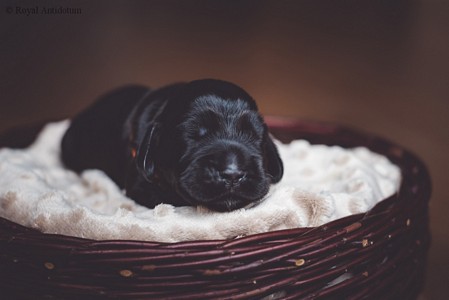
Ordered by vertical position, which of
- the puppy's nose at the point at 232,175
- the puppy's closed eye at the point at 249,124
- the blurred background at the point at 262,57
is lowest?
→ the blurred background at the point at 262,57

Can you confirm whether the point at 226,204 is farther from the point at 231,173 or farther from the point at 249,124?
the point at 249,124

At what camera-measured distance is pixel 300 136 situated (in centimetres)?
240

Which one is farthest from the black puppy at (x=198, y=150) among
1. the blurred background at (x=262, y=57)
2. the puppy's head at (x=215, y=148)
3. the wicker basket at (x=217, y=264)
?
the blurred background at (x=262, y=57)

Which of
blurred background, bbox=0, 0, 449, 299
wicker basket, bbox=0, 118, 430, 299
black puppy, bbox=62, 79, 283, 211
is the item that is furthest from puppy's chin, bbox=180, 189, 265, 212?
blurred background, bbox=0, 0, 449, 299

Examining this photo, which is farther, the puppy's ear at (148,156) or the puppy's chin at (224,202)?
the puppy's ear at (148,156)

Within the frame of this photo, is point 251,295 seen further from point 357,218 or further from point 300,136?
point 300,136

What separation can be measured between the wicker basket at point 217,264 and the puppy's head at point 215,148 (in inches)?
6.1

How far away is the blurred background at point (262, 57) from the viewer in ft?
11.7

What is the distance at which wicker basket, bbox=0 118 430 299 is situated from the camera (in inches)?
47.4

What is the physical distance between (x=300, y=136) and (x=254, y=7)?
7.20 ft

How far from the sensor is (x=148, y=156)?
1.54 meters

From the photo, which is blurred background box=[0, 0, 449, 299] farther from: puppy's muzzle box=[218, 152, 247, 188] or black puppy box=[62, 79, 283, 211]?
puppy's muzzle box=[218, 152, 247, 188]

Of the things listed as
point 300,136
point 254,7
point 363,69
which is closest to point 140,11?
point 254,7

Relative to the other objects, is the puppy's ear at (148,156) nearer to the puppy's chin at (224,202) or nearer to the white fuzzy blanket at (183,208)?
the white fuzzy blanket at (183,208)
